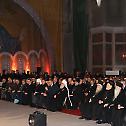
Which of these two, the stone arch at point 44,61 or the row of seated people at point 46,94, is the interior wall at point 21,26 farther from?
the row of seated people at point 46,94

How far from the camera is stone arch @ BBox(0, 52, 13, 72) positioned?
1161 inches

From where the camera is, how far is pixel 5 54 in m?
29.7

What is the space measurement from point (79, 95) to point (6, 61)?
15.6 meters

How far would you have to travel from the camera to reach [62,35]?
27.6 m

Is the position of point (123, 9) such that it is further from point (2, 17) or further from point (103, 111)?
point (103, 111)

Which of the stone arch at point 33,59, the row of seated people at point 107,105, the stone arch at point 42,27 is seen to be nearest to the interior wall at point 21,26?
the stone arch at point 33,59

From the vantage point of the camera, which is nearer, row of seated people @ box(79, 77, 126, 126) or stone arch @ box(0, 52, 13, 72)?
row of seated people @ box(79, 77, 126, 126)

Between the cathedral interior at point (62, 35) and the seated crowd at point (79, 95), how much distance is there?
24.7 feet

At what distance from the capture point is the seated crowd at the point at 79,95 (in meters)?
11.4

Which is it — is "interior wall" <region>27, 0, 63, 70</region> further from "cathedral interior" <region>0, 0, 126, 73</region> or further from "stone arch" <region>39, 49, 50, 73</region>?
"stone arch" <region>39, 49, 50, 73</region>

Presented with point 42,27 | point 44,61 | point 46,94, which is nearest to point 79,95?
point 46,94

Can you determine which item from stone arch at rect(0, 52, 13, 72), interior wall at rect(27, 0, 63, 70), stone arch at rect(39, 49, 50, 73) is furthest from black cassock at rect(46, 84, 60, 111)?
stone arch at rect(0, 52, 13, 72)

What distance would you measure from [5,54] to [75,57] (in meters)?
5.93

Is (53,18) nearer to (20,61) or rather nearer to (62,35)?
(62,35)
